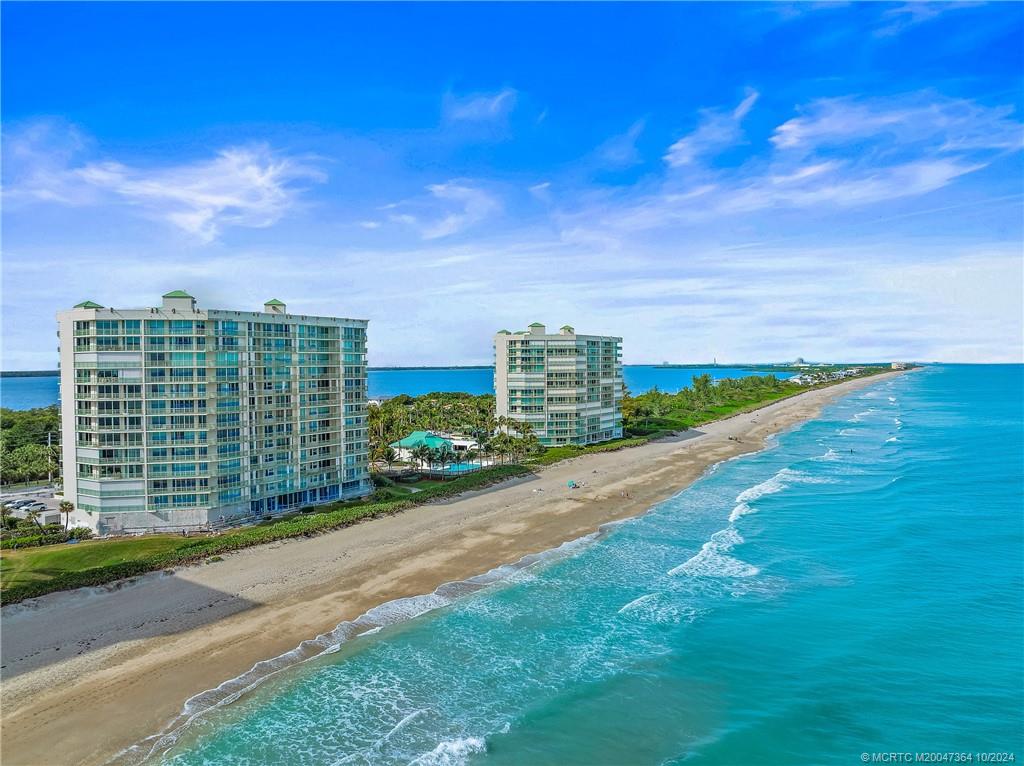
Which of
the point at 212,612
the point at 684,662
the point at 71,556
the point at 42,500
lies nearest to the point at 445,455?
the point at 71,556

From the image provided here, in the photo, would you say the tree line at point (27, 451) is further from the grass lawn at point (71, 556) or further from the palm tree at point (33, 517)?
the grass lawn at point (71, 556)

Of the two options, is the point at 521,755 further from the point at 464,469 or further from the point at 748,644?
the point at 464,469

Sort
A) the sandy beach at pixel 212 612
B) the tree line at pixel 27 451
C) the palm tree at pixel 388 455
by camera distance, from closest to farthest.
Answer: the sandy beach at pixel 212 612, the tree line at pixel 27 451, the palm tree at pixel 388 455

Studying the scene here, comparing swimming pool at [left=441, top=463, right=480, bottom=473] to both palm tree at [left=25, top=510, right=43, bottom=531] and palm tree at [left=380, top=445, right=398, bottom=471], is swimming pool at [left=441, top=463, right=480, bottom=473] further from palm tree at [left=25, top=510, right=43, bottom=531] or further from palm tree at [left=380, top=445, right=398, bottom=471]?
palm tree at [left=25, top=510, right=43, bottom=531]

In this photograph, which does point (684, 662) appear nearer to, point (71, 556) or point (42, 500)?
point (71, 556)

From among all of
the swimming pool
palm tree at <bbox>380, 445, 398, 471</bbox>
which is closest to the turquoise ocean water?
the swimming pool

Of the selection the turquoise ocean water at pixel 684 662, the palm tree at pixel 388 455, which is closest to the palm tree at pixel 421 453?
the palm tree at pixel 388 455
